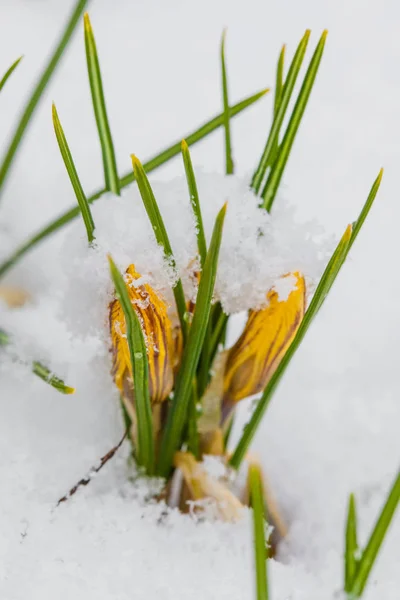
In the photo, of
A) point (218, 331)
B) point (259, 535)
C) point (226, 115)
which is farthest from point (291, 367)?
point (259, 535)

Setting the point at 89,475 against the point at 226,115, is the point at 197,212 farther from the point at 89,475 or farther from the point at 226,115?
the point at 89,475

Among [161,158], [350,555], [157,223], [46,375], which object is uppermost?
[161,158]

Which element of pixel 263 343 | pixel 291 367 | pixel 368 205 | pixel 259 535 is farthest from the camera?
pixel 291 367

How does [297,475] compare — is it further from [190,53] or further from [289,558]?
[190,53]

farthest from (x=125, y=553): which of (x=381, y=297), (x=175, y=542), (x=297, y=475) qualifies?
(x=381, y=297)

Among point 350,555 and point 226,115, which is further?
point 226,115

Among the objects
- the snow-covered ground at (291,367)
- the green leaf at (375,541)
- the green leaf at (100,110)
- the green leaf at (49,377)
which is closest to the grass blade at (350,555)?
the green leaf at (375,541)

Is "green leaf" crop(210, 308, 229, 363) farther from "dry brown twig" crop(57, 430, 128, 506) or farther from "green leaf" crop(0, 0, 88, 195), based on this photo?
"green leaf" crop(0, 0, 88, 195)

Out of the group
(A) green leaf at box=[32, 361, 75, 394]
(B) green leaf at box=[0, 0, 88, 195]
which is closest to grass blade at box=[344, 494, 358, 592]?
(A) green leaf at box=[32, 361, 75, 394]
